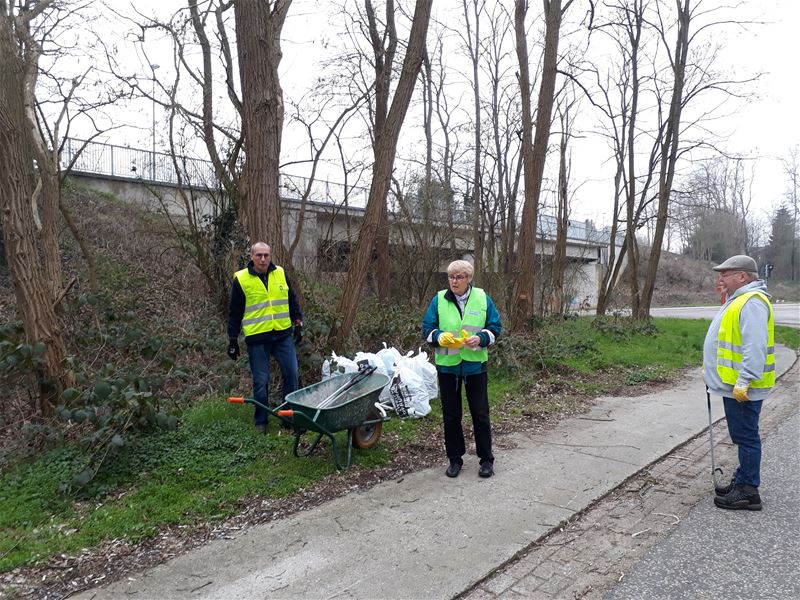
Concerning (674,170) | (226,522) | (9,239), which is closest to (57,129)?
(9,239)

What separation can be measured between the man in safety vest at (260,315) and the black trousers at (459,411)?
1.87 metres

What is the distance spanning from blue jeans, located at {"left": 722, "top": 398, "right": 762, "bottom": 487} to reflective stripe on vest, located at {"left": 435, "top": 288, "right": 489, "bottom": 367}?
74.2 inches

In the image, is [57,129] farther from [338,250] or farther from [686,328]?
[686,328]

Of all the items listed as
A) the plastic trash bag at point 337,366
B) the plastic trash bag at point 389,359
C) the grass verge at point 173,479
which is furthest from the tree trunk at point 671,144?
the plastic trash bag at point 337,366

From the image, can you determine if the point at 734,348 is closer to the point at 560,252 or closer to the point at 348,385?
the point at 348,385

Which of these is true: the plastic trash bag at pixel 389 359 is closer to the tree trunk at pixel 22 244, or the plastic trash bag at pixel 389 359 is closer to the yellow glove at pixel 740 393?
the tree trunk at pixel 22 244

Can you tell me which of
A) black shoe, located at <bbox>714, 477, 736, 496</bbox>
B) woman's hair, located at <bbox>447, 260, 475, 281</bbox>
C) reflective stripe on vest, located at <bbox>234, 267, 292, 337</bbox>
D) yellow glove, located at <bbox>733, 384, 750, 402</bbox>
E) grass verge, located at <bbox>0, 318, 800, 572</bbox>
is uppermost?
woman's hair, located at <bbox>447, 260, 475, 281</bbox>

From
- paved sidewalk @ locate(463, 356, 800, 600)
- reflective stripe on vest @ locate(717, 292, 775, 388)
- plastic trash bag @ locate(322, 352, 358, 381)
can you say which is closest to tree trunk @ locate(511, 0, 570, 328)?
plastic trash bag @ locate(322, 352, 358, 381)

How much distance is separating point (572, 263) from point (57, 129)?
17.1 m

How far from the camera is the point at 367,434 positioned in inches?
217

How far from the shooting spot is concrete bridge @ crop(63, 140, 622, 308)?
42.0 feet

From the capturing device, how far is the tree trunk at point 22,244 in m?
5.42

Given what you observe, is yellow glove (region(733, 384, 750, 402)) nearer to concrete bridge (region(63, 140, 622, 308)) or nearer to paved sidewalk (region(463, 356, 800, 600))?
paved sidewalk (region(463, 356, 800, 600))

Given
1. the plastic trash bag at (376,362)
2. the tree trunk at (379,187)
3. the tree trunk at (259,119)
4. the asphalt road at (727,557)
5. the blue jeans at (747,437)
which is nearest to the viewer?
the asphalt road at (727,557)
